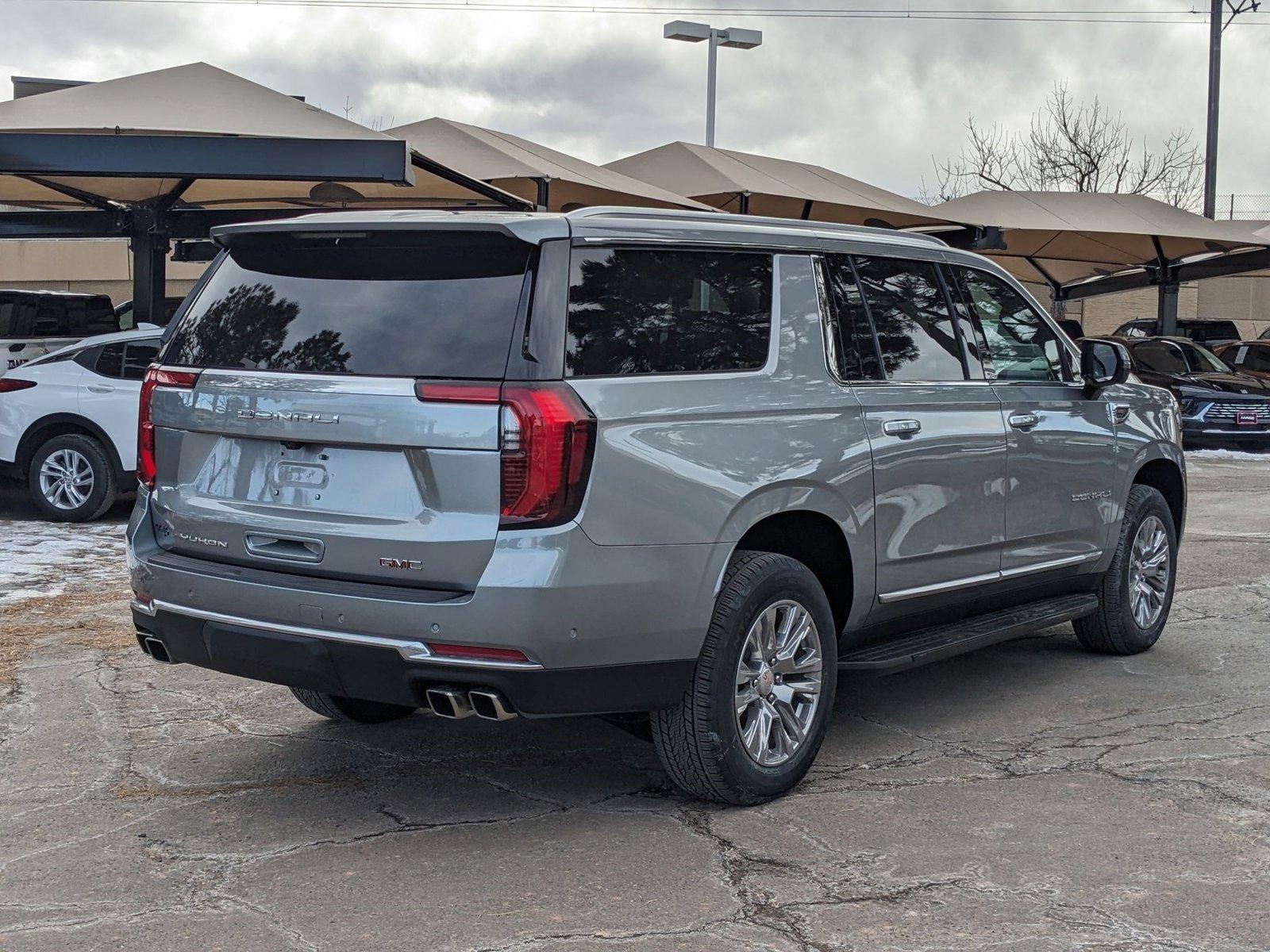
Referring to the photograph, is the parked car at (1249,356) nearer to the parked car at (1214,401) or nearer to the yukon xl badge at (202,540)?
the parked car at (1214,401)

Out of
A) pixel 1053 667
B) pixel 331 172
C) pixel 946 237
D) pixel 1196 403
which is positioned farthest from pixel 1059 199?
pixel 1053 667

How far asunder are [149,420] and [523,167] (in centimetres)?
1171

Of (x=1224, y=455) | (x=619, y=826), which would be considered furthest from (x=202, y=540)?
(x=1224, y=455)

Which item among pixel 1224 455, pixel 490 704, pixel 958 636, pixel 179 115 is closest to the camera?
pixel 490 704

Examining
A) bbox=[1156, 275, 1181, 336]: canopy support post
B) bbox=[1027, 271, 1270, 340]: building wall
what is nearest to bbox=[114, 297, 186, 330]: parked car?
bbox=[1156, 275, 1181, 336]: canopy support post

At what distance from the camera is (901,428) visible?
5.44 m

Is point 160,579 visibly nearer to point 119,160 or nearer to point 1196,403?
point 119,160

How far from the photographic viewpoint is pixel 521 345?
14.1 feet

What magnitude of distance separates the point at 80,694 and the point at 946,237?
19.5 metres

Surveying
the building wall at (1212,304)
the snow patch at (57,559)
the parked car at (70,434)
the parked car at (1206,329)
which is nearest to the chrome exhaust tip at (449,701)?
the snow patch at (57,559)

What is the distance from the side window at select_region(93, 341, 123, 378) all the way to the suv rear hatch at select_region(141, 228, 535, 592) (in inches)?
292

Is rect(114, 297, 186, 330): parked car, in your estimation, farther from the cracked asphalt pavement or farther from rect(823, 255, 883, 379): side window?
rect(823, 255, 883, 379): side window

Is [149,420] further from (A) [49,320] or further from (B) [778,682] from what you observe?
(A) [49,320]

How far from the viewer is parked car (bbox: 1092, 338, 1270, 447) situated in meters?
19.7
